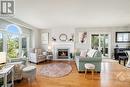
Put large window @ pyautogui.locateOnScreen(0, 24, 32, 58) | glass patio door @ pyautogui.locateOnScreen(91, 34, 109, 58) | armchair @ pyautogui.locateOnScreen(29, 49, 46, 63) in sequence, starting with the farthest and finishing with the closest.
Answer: glass patio door @ pyautogui.locateOnScreen(91, 34, 109, 58) → armchair @ pyautogui.locateOnScreen(29, 49, 46, 63) → large window @ pyautogui.locateOnScreen(0, 24, 32, 58)

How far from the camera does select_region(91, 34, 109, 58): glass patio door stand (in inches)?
354

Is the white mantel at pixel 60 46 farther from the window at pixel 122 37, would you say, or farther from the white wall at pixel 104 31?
the window at pixel 122 37

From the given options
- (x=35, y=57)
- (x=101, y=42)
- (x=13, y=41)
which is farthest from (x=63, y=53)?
(x=13, y=41)

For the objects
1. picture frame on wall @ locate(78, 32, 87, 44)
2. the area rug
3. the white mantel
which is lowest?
the area rug

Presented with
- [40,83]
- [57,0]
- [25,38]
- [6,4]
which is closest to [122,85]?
[40,83]

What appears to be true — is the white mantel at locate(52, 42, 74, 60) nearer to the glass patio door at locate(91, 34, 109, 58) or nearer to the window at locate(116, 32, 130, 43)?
the glass patio door at locate(91, 34, 109, 58)

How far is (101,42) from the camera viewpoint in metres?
9.10

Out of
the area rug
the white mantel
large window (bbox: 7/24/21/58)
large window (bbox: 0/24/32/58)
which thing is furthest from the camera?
the white mantel

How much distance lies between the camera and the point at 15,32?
637 cm

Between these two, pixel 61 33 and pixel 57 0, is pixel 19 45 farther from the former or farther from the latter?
pixel 57 0

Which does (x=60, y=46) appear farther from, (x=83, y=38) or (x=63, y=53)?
(x=83, y=38)

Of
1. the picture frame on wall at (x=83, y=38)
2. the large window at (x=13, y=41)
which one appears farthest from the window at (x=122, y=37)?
the large window at (x=13, y=41)

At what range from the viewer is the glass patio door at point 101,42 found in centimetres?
899

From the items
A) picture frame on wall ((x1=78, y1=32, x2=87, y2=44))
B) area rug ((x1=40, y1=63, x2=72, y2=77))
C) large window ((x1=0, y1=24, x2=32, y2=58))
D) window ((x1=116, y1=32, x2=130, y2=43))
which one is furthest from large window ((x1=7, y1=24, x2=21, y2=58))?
window ((x1=116, y1=32, x2=130, y2=43))
